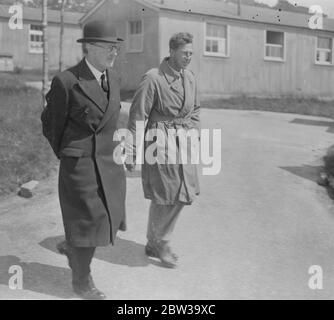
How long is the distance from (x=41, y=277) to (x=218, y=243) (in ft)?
5.85

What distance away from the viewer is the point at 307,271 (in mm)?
5086

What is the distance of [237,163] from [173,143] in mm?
4577

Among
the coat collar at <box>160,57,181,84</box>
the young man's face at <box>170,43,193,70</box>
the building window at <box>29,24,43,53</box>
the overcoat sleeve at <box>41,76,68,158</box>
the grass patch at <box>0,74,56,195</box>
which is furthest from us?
the building window at <box>29,24,43,53</box>

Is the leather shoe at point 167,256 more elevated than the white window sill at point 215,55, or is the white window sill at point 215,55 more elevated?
the white window sill at point 215,55

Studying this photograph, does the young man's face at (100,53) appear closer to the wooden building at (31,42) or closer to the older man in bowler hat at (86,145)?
the older man in bowler hat at (86,145)

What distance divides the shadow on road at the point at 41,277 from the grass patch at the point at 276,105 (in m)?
14.0

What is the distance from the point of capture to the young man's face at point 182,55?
15.9 ft

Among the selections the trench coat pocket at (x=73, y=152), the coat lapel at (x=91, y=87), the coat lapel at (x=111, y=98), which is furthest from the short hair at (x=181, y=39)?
the trench coat pocket at (x=73, y=152)

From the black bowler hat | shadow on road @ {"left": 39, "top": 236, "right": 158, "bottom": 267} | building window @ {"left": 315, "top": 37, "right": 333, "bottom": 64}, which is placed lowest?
shadow on road @ {"left": 39, "top": 236, "right": 158, "bottom": 267}

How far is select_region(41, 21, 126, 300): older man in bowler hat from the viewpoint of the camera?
413cm

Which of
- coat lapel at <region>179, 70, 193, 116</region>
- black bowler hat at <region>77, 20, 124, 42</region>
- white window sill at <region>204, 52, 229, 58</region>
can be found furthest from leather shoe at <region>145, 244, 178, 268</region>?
white window sill at <region>204, 52, 229, 58</region>

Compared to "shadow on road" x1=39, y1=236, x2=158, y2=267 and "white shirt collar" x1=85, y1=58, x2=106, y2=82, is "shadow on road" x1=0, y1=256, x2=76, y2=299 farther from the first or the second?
"white shirt collar" x1=85, y1=58, x2=106, y2=82

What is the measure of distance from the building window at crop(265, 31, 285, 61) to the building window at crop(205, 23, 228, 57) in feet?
6.63

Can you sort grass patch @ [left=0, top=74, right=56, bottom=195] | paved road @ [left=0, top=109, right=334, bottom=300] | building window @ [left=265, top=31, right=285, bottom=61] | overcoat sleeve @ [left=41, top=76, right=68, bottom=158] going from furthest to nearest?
1. building window @ [left=265, top=31, right=285, bottom=61]
2. grass patch @ [left=0, top=74, right=56, bottom=195]
3. paved road @ [left=0, top=109, right=334, bottom=300]
4. overcoat sleeve @ [left=41, top=76, right=68, bottom=158]
